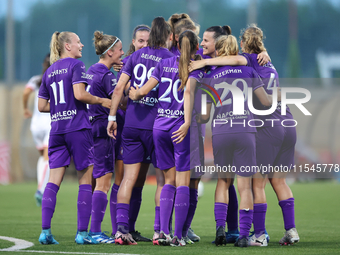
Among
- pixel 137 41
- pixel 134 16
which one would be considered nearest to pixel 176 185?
pixel 137 41

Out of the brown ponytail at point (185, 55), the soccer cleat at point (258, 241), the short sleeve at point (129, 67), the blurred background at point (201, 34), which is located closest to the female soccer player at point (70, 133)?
the short sleeve at point (129, 67)

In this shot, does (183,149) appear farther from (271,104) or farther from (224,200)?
(271,104)

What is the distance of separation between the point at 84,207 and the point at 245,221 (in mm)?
1625

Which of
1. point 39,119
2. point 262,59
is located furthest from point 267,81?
point 39,119

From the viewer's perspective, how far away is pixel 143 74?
578cm

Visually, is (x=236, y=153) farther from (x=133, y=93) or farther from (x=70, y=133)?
(x=70, y=133)

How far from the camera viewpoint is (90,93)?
602 centimetres

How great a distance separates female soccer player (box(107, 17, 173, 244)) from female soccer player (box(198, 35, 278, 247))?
649mm

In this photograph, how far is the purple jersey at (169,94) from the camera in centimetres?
550

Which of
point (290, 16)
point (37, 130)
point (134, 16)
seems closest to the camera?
point (37, 130)

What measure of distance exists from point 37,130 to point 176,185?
205 inches

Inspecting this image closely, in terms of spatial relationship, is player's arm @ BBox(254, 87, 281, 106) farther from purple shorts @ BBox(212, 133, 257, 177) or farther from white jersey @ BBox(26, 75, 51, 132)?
white jersey @ BBox(26, 75, 51, 132)

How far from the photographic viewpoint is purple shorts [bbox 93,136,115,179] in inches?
233

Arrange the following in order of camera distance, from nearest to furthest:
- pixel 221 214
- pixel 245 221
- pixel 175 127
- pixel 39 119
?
pixel 245 221 < pixel 221 214 < pixel 175 127 < pixel 39 119
